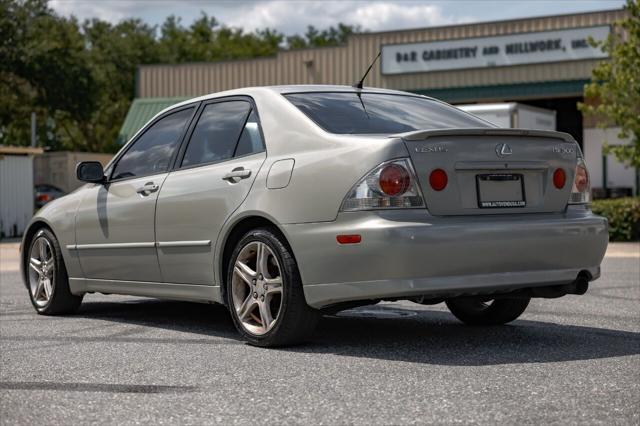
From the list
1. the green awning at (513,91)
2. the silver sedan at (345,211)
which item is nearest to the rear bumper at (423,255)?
the silver sedan at (345,211)

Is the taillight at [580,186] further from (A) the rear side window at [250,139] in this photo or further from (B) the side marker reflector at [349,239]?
(A) the rear side window at [250,139]

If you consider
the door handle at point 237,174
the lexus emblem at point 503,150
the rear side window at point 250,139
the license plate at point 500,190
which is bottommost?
the license plate at point 500,190

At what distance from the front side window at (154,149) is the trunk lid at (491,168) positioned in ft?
6.99

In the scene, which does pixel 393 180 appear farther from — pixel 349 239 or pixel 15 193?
pixel 15 193

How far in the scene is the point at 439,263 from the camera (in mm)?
5859

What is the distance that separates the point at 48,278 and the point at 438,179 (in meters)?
3.88

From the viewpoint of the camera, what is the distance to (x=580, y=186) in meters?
6.67

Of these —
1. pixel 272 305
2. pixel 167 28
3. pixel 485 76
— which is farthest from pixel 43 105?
pixel 272 305

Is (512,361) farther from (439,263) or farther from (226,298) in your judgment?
(226,298)

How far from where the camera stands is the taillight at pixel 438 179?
5.98 m

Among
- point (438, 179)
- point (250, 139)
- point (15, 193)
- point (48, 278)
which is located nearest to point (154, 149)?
point (250, 139)

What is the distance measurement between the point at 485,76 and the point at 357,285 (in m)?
27.8

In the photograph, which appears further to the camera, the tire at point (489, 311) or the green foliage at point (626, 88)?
the green foliage at point (626, 88)

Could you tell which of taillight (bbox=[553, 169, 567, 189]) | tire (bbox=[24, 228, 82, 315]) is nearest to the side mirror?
tire (bbox=[24, 228, 82, 315])
